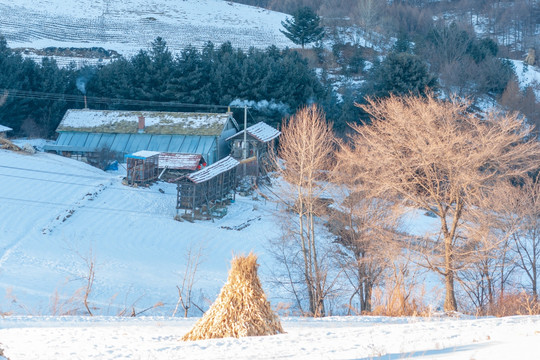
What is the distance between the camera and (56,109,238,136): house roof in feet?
103

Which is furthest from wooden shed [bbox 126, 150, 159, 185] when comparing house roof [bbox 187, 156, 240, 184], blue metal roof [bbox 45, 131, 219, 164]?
blue metal roof [bbox 45, 131, 219, 164]

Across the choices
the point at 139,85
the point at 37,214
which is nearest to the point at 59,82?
the point at 139,85

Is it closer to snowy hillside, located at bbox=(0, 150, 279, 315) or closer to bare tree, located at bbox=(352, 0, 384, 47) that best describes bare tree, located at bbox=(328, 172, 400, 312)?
snowy hillside, located at bbox=(0, 150, 279, 315)

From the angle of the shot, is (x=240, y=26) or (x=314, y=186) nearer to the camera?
(x=314, y=186)

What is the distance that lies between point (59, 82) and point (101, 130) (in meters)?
7.68

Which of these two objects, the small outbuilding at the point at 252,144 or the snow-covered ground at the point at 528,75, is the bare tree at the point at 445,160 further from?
the snow-covered ground at the point at 528,75

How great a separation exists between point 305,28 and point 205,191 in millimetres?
29566

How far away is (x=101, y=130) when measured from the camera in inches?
1246

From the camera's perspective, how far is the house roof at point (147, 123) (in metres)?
31.5

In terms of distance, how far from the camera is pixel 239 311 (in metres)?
7.93

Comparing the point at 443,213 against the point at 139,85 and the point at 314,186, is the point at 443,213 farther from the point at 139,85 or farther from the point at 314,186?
the point at 139,85

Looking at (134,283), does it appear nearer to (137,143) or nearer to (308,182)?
(308,182)

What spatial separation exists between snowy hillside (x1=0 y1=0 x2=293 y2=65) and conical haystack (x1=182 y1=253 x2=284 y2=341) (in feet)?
152

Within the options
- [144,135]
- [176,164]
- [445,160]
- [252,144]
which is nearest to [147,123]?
[144,135]
